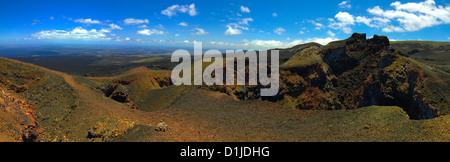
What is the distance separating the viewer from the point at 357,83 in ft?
95.2

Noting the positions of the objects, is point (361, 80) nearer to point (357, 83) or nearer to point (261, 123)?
point (357, 83)

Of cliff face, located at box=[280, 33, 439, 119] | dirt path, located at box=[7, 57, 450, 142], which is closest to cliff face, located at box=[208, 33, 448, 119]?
cliff face, located at box=[280, 33, 439, 119]

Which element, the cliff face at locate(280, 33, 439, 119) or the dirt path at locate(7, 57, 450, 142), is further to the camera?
the cliff face at locate(280, 33, 439, 119)

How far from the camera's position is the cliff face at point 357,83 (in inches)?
928

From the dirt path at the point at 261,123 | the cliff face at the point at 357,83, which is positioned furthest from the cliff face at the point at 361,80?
the dirt path at the point at 261,123

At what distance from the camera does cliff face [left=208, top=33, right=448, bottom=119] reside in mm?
23573

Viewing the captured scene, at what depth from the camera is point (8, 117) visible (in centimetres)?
1135

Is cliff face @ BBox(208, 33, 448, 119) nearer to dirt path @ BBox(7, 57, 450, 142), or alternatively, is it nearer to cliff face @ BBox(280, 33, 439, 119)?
cliff face @ BBox(280, 33, 439, 119)

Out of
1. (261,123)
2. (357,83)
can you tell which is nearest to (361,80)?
(357,83)

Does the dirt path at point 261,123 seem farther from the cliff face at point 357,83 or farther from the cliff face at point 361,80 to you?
the cliff face at point 361,80

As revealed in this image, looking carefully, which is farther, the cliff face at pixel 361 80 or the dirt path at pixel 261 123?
the cliff face at pixel 361 80

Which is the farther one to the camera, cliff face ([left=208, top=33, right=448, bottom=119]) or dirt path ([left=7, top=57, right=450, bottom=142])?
cliff face ([left=208, top=33, right=448, bottom=119])
